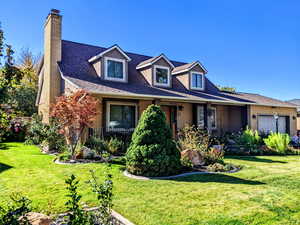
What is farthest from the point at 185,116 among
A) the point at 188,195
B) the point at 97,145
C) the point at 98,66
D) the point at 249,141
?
the point at 188,195

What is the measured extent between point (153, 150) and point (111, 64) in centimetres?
938

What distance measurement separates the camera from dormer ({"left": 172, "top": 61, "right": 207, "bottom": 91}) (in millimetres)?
17703

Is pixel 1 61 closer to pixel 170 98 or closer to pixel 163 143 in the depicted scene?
pixel 163 143

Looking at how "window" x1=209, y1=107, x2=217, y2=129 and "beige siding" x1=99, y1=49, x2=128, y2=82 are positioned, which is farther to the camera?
"window" x1=209, y1=107, x2=217, y2=129

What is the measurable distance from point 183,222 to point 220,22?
50.8ft

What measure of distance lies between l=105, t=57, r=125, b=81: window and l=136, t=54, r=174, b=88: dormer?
198 cm

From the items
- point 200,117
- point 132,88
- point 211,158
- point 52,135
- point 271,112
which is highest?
point 132,88

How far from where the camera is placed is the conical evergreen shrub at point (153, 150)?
22.7 feet

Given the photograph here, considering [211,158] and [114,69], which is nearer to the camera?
[211,158]

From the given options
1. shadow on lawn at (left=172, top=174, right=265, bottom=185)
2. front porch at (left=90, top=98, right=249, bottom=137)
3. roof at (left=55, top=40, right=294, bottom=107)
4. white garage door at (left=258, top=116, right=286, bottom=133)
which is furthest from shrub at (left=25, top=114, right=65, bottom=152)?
white garage door at (left=258, top=116, right=286, bottom=133)

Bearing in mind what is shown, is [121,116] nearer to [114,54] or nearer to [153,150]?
[114,54]

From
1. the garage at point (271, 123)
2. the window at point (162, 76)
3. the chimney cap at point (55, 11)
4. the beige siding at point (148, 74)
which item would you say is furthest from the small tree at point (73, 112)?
the garage at point (271, 123)

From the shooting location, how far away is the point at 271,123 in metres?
19.6

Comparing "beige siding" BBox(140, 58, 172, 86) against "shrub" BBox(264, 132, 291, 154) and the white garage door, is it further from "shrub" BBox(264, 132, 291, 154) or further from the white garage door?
the white garage door
